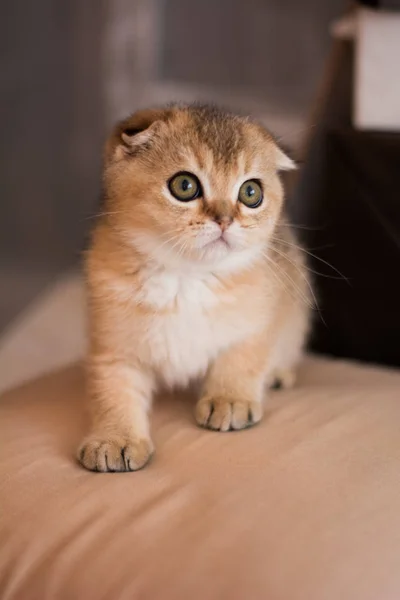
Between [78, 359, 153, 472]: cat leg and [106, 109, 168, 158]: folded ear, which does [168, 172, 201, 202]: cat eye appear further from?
[78, 359, 153, 472]: cat leg

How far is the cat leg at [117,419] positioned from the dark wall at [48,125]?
115 cm

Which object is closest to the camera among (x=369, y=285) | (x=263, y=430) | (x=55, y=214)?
(x=263, y=430)

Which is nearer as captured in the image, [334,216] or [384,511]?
[384,511]

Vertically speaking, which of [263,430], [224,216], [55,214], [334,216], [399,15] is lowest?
[55,214]

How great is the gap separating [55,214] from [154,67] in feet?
1.98

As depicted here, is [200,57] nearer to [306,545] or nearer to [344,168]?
[344,168]

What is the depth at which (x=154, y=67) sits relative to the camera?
2.90 m

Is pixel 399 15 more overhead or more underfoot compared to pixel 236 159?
more overhead

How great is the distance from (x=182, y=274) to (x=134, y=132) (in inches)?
8.4

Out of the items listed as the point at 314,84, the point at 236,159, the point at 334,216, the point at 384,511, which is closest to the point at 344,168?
the point at 334,216

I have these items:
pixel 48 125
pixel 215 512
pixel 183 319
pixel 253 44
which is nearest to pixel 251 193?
pixel 183 319

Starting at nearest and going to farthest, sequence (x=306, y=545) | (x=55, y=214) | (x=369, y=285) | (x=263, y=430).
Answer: (x=306, y=545) → (x=263, y=430) → (x=369, y=285) → (x=55, y=214)

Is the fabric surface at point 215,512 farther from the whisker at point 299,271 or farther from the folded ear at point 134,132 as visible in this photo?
the folded ear at point 134,132

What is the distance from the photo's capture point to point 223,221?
115 centimetres
